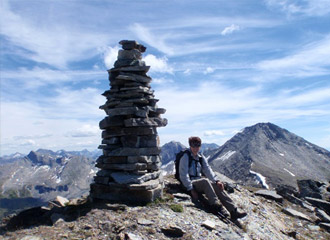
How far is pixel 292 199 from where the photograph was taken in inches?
806

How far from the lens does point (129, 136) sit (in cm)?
1497

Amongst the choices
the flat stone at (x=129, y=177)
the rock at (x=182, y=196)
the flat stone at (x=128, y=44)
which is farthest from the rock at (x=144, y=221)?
the flat stone at (x=128, y=44)

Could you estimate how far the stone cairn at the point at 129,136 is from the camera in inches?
540

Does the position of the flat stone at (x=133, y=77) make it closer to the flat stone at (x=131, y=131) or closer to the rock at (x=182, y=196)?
the flat stone at (x=131, y=131)

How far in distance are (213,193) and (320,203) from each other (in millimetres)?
11905

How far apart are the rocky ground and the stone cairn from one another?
974mm

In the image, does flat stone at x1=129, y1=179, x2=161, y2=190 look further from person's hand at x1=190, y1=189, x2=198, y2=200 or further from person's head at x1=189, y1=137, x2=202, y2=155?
person's head at x1=189, y1=137, x2=202, y2=155

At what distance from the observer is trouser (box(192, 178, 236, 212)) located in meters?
13.1

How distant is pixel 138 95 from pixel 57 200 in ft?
23.8

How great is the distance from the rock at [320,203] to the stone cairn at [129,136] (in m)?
12.6

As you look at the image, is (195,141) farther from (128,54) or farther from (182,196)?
(128,54)

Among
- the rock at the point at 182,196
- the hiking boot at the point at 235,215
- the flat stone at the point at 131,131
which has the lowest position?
the hiking boot at the point at 235,215

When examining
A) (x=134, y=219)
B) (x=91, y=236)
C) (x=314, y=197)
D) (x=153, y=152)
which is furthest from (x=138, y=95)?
(x=314, y=197)

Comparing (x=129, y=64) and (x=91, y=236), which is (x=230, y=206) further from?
(x=129, y=64)
